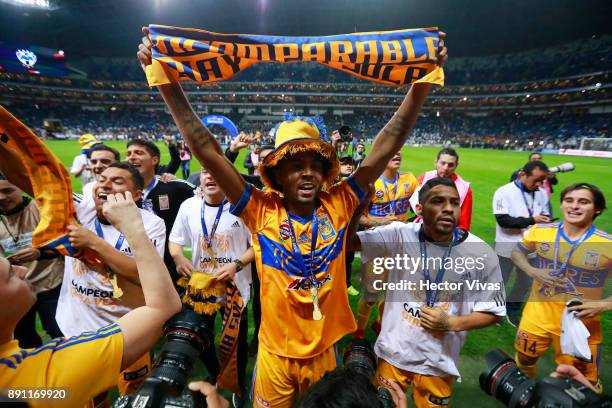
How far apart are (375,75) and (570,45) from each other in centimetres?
6372

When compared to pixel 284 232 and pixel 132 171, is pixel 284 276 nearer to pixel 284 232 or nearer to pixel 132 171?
pixel 284 232

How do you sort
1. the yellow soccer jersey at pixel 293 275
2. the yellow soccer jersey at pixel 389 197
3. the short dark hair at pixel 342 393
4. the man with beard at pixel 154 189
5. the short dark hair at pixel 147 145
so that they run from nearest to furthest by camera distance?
the short dark hair at pixel 342 393, the yellow soccer jersey at pixel 293 275, the man with beard at pixel 154 189, the short dark hair at pixel 147 145, the yellow soccer jersey at pixel 389 197

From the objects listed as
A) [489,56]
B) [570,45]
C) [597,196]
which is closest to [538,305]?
[597,196]

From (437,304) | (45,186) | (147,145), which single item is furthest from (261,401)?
(147,145)

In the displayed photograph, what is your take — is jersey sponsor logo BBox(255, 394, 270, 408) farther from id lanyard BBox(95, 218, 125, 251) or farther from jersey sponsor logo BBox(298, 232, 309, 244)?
id lanyard BBox(95, 218, 125, 251)

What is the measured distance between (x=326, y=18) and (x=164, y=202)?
51.0m

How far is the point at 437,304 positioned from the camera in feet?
6.56

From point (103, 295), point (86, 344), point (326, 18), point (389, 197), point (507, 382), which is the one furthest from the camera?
point (326, 18)

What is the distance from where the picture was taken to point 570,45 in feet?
149

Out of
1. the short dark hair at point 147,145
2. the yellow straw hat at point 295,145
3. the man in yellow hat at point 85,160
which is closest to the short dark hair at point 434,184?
the yellow straw hat at point 295,145

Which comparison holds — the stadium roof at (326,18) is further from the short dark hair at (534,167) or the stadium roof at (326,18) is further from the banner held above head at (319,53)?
the banner held above head at (319,53)

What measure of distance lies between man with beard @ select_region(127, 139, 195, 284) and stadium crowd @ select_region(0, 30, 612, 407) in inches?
1.1

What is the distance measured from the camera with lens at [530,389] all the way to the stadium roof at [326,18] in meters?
44.9

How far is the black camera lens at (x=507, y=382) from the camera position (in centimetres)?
131
